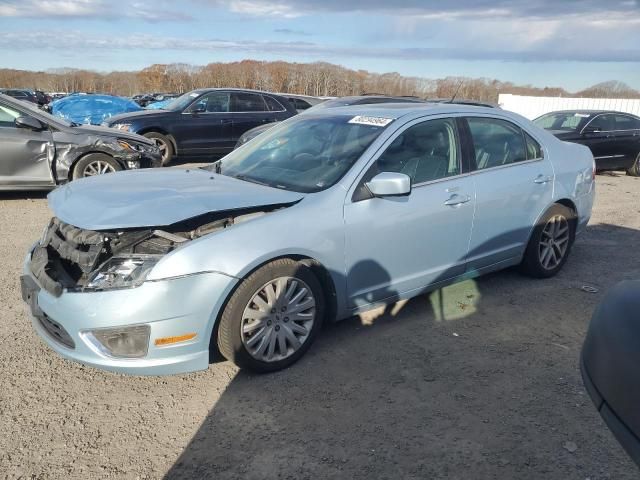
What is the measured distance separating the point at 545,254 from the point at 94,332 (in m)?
4.00

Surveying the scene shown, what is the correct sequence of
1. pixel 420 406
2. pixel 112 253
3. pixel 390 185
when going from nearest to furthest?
pixel 420 406 → pixel 112 253 → pixel 390 185

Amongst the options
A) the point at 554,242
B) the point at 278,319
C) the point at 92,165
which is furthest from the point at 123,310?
the point at 92,165

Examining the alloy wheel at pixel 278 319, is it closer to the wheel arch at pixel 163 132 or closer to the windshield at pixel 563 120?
the wheel arch at pixel 163 132

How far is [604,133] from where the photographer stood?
12.0m

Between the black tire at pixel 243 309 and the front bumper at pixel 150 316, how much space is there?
81mm

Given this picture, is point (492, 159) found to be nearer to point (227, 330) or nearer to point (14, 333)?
point (227, 330)

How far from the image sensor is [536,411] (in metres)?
3.11

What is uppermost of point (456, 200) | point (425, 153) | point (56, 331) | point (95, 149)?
point (425, 153)

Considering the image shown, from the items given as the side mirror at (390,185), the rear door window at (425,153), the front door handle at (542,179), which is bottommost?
the front door handle at (542,179)

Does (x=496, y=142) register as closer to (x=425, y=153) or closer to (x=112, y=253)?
(x=425, y=153)

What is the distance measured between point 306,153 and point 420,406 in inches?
79.8

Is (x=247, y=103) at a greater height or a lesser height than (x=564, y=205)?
greater

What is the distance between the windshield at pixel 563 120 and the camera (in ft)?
39.4

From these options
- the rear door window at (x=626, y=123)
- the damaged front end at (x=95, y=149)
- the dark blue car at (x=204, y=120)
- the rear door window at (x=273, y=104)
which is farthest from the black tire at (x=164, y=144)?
the rear door window at (x=626, y=123)
